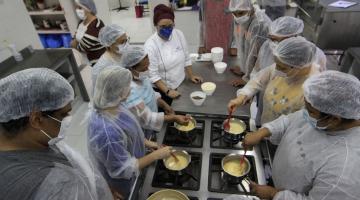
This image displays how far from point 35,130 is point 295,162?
1151 millimetres

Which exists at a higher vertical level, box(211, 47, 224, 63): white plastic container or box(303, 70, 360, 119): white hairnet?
box(303, 70, 360, 119): white hairnet

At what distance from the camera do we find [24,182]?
76cm

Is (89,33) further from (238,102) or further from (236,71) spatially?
(238,102)

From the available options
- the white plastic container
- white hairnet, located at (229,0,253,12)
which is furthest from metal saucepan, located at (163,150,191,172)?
white hairnet, located at (229,0,253,12)

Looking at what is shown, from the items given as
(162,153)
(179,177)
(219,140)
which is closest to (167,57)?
(219,140)

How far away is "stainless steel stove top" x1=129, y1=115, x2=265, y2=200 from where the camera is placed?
126 centimetres

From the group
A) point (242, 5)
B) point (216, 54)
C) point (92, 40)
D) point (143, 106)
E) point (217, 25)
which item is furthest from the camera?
point (92, 40)

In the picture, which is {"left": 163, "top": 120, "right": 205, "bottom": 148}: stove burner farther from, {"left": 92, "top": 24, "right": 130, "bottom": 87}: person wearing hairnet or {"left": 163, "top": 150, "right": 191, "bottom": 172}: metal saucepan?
{"left": 92, "top": 24, "right": 130, "bottom": 87}: person wearing hairnet

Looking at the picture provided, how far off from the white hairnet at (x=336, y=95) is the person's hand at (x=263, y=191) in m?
0.48

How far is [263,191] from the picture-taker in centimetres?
119

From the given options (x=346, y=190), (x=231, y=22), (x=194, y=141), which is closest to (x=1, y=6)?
(x=231, y=22)

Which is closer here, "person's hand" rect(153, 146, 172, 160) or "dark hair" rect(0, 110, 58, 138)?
"dark hair" rect(0, 110, 58, 138)

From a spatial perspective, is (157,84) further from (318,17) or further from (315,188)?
(318,17)

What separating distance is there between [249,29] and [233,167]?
1.33 meters
